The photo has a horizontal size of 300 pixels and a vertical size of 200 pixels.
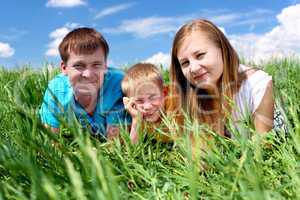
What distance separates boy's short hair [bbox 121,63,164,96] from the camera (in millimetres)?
2844

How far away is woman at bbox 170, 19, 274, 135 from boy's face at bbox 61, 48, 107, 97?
47cm

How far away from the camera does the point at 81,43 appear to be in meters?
3.01

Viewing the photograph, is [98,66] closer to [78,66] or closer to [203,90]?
[78,66]

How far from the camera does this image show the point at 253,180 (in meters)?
0.80

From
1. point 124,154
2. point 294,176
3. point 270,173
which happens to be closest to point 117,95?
point 124,154

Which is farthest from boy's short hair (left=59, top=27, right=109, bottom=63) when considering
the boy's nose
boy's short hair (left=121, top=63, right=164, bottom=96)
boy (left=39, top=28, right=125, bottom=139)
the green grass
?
the green grass

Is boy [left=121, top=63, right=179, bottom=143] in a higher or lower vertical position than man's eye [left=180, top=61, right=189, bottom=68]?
lower

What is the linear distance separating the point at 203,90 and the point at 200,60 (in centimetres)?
24

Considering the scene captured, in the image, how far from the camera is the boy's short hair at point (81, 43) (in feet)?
9.78

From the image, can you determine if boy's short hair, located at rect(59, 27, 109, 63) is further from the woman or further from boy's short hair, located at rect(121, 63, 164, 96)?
the woman

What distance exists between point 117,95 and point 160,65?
5.49ft

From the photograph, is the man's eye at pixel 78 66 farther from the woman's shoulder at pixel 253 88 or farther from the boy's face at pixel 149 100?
the woman's shoulder at pixel 253 88

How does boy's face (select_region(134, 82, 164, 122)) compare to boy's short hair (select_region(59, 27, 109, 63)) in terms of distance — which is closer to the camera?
boy's face (select_region(134, 82, 164, 122))

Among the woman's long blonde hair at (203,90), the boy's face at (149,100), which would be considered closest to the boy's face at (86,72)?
the boy's face at (149,100)
